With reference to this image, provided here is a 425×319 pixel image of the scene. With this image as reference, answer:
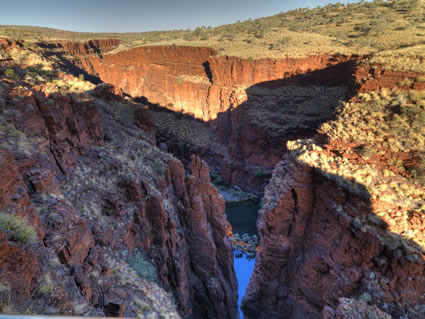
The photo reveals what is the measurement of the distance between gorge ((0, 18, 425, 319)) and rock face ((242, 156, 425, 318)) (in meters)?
0.05

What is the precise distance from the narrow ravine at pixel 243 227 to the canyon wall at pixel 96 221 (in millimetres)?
5837

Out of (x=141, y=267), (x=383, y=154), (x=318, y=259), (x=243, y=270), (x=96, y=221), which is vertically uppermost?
(x=383, y=154)

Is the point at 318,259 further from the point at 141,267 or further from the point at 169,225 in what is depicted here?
the point at 141,267

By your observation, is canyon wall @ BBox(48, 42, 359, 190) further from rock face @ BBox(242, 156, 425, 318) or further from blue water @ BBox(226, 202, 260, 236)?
rock face @ BBox(242, 156, 425, 318)

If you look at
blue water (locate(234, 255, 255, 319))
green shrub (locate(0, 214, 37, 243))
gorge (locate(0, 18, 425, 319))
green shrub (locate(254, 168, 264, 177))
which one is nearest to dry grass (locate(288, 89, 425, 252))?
gorge (locate(0, 18, 425, 319))

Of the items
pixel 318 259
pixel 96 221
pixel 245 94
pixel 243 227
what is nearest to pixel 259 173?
pixel 243 227

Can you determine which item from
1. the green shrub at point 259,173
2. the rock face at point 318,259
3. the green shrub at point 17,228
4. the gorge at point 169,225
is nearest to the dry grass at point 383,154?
the gorge at point 169,225

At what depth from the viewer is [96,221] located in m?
7.48

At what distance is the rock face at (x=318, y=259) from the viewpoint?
30.2 ft

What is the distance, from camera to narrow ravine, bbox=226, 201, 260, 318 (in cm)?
2105

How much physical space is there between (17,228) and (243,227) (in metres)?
24.8

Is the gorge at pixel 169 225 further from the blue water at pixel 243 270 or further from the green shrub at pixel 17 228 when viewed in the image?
the blue water at pixel 243 270

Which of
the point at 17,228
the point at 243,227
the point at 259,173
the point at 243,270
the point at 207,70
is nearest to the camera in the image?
the point at 17,228

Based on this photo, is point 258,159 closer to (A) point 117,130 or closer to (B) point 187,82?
(B) point 187,82
